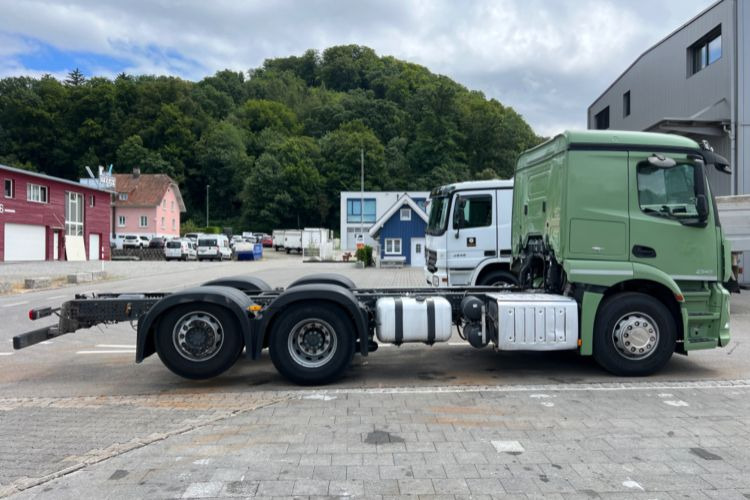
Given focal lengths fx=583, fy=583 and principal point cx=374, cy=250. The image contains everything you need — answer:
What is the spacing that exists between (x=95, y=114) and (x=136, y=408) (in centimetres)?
9770

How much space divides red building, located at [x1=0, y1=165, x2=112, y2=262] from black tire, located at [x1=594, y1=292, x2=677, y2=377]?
37063mm

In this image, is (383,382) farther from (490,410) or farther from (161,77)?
(161,77)

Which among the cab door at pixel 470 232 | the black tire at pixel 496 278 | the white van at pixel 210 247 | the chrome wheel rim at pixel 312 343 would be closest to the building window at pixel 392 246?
the white van at pixel 210 247

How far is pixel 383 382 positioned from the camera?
7.10 m

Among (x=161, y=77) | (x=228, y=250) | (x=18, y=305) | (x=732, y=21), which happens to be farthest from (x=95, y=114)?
(x=732, y=21)

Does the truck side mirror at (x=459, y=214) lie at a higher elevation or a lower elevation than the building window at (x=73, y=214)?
lower

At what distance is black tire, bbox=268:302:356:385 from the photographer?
6.76 meters

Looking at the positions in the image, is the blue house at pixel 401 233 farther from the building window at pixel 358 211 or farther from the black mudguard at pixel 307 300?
the black mudguard at pixel 307 300

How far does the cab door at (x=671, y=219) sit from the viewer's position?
7066mm

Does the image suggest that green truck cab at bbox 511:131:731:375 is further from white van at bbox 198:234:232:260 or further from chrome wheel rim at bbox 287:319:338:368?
white van at bbox 198:234:232:260

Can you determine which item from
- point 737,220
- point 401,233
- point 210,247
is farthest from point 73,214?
point 737,220

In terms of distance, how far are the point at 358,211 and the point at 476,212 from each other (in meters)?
55.4

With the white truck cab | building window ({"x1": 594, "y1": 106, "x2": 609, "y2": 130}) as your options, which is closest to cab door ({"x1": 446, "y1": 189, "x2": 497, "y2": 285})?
the white truck cab

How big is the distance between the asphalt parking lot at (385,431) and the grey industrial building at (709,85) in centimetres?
1595
